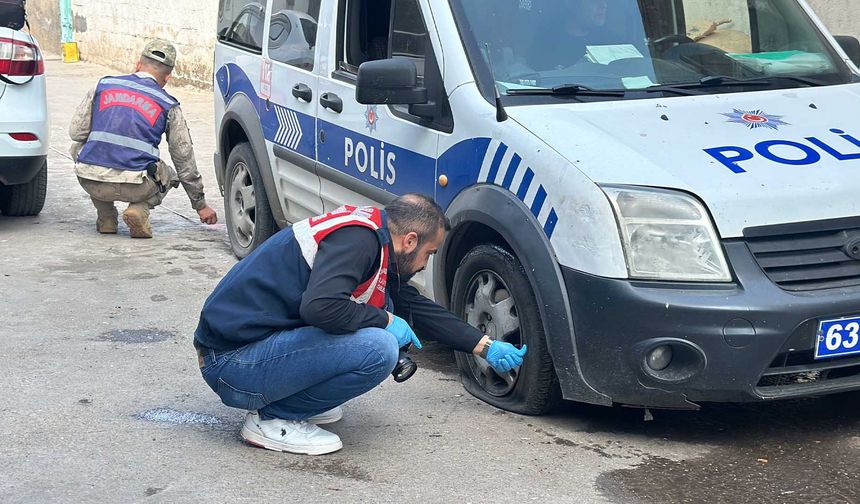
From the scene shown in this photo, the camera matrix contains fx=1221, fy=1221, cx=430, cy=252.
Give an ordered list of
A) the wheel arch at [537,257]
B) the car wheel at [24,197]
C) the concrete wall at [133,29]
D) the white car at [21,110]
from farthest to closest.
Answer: the concrete wall at [133,29] → the car wheel at [24,197] → the white car at [21,110] → the wheel arch at [537,257]

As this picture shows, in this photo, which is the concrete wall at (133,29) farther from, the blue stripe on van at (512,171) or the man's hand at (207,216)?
the blue stripe on van at (512,171)


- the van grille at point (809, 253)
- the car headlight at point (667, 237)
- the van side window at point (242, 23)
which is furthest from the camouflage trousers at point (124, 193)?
the van grille at point (809, 253)

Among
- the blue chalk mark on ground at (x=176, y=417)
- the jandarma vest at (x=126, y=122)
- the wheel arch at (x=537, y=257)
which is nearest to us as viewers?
the wheel arch at (x=537, y=257)

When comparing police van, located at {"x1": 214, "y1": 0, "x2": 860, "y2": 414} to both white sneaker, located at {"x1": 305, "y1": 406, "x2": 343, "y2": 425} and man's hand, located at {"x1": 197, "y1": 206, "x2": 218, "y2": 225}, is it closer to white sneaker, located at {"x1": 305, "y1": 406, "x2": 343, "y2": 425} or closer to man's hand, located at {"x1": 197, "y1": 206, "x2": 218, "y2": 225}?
white sneaker, located at {"x1": 305, "y1": 406, "x2": 343, "y2": 425}

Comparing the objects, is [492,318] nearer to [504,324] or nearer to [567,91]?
[504,324]

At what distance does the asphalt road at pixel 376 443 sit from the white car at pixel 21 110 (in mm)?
1745

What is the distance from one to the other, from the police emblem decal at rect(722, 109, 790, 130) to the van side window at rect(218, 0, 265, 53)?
121 inches

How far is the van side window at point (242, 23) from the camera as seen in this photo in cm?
678

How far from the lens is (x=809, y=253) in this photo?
3.99 meters

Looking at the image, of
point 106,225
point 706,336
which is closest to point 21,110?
point 106,225

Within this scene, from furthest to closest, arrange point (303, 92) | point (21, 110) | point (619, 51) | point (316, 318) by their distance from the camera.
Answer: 1. point (21, 110)
2. point (303, 92)
3. point (619, 51)
4. point (316, 318)

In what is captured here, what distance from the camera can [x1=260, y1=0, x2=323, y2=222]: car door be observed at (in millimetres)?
5980

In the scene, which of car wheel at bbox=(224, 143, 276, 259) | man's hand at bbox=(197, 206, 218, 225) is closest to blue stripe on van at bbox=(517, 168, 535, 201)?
car wheel at bbox=(224, 143, 276, 259)

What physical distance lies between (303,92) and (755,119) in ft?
7.83
